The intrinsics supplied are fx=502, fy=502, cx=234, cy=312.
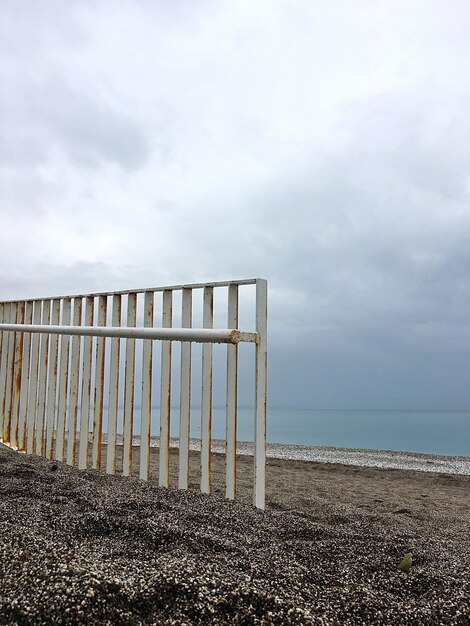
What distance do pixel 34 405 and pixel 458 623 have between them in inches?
166

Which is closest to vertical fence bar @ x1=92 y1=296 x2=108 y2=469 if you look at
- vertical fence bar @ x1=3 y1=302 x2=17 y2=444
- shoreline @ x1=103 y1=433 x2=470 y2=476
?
vertical fence bar @ x1=3 y1=302 x2=17 y2=444

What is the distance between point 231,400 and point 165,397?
579mm

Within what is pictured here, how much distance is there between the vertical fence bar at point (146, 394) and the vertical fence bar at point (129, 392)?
0.14 meters

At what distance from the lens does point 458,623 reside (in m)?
1.36

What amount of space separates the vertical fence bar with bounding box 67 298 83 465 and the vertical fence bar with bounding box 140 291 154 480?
0.95 meters

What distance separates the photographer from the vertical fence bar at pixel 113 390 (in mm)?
3701

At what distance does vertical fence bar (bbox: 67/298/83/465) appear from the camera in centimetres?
412

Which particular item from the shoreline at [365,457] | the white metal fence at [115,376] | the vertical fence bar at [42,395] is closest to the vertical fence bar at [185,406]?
→ the white metal fence at [115,376]

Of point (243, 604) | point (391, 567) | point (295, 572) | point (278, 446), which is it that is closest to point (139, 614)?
point (243, 604)

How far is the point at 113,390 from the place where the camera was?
3764 mm

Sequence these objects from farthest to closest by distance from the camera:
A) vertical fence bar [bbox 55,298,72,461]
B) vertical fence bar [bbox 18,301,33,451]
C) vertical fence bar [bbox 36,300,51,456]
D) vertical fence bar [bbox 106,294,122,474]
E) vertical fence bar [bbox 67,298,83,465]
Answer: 1. vertical fence bar [bbox 18,301,33,451]
2. vertical fence bar [bbox 36,300,51,456]
3. vertical fence bar [bbox 55,298,72,461]
4. vertical fence bar [bbox 67,298,83,465]
5. vertical fence bar [bbox 106,294,122,474]

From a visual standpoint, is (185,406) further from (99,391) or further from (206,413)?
(99,391)

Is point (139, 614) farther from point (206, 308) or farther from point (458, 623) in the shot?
point (206, 308)

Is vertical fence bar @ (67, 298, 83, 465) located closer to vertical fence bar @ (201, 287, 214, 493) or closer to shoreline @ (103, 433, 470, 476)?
vertical fence bar @ (201, 287, 214, 493)
